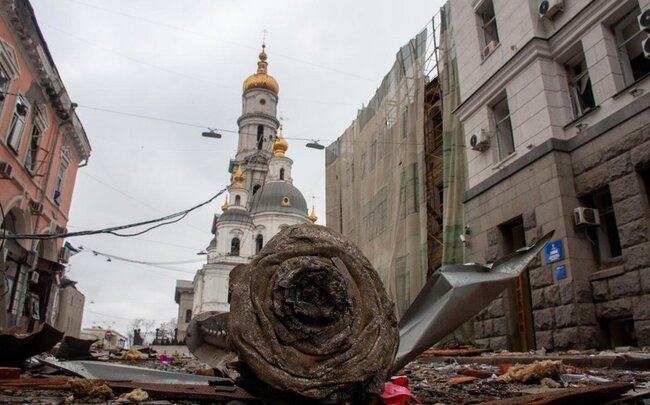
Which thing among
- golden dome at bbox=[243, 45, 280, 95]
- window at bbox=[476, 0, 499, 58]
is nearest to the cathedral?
golden dome at bbox=[243, 45, 280, 95]

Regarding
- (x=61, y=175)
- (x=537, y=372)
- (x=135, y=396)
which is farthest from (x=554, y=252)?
(x=61, y=175)

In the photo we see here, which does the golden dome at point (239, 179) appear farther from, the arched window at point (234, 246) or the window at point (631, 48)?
the window at point (631, 48)

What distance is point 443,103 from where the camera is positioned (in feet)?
38.3

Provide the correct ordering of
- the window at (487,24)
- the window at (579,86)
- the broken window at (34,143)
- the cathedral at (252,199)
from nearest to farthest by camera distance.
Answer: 1. the window at (579,86)
2. the window at (487,24)
3. the broken window at (34,143)
4. the cathedral at (252,199)

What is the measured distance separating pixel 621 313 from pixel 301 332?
5.94m

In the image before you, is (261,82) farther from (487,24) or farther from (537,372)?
(537,372)

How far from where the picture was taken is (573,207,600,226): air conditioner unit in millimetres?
6945

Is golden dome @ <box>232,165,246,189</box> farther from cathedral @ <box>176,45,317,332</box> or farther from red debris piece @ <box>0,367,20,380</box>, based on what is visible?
red debris piece @ <box>0,367,20,380</box>

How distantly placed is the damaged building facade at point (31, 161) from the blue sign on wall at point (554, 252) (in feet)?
31.9

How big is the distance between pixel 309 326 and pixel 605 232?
6582mm

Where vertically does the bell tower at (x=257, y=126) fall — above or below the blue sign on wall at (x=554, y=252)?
above

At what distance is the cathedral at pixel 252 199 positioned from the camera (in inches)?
1559

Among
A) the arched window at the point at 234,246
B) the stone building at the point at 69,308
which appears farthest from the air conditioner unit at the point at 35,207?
the arched window at the point at 234,246

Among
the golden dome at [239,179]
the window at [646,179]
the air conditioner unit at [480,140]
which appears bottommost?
the window at [646,179]
